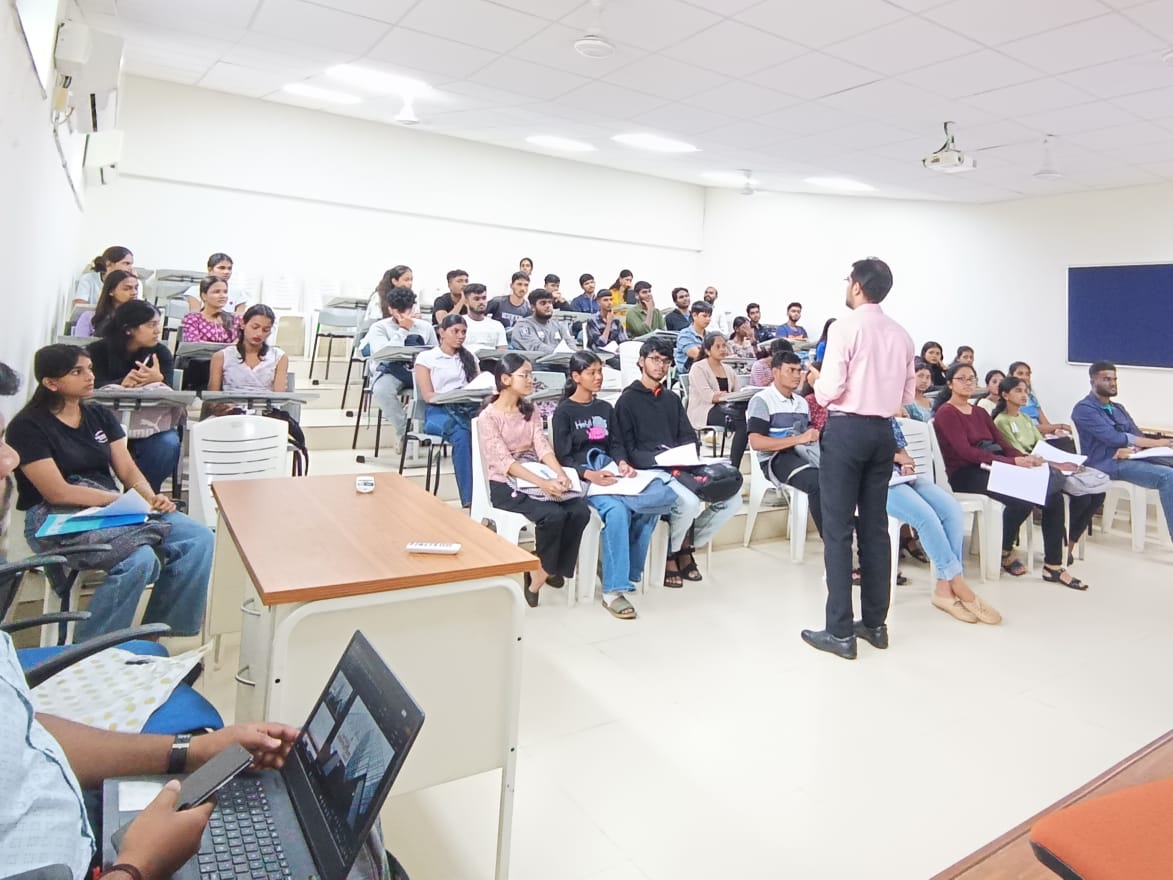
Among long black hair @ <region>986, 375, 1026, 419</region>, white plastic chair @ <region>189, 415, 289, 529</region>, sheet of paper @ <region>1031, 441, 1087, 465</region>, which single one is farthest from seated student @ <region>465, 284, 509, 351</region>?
sheet of paper @ <region>1031, 441, 1087, 465</region>

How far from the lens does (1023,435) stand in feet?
16.0

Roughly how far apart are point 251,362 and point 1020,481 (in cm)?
422

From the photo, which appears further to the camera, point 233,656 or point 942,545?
point 942,545

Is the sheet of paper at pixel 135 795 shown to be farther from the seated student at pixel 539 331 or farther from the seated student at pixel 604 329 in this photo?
the seated student at pixel 604 329

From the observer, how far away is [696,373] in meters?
5.22

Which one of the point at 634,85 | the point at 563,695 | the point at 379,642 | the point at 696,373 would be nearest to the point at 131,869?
the point at 379,642

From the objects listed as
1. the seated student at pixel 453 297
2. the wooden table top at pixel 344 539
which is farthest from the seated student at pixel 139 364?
the seated student at pixel 453 297

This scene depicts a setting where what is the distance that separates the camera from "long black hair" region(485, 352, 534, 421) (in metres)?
3.42

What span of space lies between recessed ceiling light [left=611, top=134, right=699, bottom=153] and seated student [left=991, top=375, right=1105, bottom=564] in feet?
13.2

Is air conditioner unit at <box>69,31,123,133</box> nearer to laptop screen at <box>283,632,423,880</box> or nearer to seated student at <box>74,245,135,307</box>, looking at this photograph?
seated student at <box>74,245,135,307</box>

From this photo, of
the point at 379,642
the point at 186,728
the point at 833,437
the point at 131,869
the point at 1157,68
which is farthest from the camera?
the point at 1157,68

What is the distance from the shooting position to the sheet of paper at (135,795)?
1121mm

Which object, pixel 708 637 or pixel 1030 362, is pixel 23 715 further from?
pixel 1030 362

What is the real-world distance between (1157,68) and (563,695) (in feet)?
16.0
